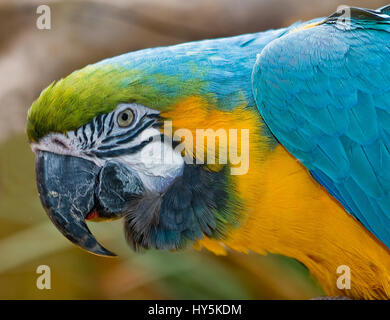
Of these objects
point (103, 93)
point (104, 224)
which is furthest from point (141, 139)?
point (104, 224)

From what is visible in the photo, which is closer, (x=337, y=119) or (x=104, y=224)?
(x=337, y=119)

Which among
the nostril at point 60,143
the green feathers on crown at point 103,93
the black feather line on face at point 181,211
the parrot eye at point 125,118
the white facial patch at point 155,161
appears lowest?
the black feather line on face at point 181,211

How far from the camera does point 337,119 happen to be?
4.34ft

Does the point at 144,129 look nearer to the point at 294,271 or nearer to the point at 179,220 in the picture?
the point at 179,220

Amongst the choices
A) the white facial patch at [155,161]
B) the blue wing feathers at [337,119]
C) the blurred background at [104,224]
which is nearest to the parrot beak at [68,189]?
the white facial patch at [155,161]

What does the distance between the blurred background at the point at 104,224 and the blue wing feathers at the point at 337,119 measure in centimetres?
116

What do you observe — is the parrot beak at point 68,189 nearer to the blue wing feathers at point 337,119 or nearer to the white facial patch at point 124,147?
the white facial patch at point 124,147

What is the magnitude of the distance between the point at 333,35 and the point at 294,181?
1.38 ft

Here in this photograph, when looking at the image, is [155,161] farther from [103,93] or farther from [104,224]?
[104,224]

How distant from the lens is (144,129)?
1365mm

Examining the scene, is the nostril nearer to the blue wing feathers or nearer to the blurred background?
the blue wing feathers

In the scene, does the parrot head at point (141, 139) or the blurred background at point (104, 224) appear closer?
the parrot head at point (141, 139)

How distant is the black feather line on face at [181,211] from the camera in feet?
4.48

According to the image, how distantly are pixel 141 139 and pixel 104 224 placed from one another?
121 cm
